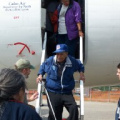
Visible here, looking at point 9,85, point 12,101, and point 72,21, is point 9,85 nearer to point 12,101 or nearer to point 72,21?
point 12,101

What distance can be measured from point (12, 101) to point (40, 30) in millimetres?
3837

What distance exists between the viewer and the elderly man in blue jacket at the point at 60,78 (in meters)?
5.21

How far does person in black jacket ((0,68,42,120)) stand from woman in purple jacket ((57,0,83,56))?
368cm

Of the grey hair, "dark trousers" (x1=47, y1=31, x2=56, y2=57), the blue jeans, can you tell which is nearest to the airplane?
the blue jeans

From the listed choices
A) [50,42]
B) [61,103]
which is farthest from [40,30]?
[61,103]

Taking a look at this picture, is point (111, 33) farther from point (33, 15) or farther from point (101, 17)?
point (33, 15)

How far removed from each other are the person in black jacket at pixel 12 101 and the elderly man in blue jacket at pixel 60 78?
2843mm

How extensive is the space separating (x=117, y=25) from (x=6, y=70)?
4035mm

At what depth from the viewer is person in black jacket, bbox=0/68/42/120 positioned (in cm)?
228

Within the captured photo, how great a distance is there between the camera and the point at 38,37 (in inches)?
241

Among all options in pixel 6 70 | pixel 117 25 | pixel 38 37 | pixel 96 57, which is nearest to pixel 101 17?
pixel 117 25

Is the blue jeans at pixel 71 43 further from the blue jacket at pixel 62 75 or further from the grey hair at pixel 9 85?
the grey hair at pixel 9 85

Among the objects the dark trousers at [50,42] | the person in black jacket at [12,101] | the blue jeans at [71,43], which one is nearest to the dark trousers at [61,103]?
the blue jeans at [71,43]

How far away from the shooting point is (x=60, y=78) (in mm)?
5281
